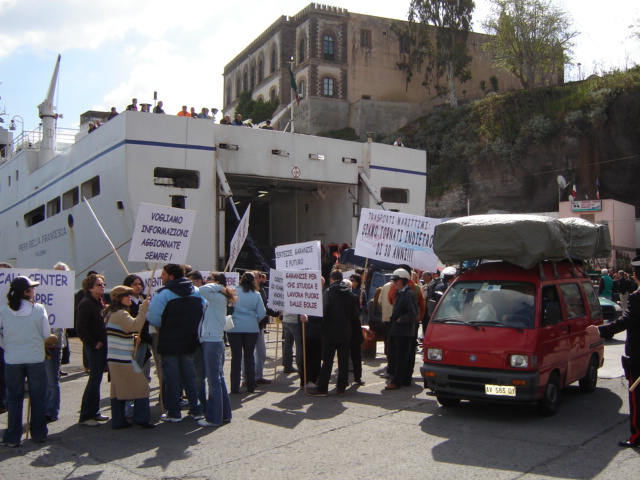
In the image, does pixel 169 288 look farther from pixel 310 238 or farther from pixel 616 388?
pixel 310 238

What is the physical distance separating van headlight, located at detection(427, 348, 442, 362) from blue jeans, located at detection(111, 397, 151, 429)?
3156 millimetres

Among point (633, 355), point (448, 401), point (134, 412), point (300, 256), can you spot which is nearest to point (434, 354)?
point (448, 401)

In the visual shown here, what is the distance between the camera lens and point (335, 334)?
866 centimetres

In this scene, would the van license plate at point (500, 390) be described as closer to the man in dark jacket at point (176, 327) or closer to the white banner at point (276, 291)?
the man in dark jacket at point (176, 327)

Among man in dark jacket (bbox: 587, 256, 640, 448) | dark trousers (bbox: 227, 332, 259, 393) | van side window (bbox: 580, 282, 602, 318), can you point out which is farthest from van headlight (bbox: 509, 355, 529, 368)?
dark trousers (bbox: 227, 332, 259, 393)

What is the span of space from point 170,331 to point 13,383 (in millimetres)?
1548

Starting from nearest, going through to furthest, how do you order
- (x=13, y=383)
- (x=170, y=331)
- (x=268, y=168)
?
(x=13, y=383)
(x=170, y=331)
(x=268, y=168)

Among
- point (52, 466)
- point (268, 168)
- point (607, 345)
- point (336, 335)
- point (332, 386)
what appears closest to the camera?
point (52, 466)

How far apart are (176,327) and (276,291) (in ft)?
11.4

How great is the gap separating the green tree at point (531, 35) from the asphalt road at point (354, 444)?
141 ft

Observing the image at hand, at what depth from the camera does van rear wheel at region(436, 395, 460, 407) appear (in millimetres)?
7611

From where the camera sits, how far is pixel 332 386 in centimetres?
955

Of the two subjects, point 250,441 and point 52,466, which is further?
point 250,441

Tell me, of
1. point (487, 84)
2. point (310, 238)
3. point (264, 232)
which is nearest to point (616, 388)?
point (310, 238)
